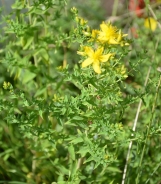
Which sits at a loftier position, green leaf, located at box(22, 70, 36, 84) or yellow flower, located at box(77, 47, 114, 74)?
yellow flower, located at box(77, 47, 114, 74)

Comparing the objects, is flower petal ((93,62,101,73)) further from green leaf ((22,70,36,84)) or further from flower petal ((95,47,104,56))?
green leaf ((22,70,36,84))

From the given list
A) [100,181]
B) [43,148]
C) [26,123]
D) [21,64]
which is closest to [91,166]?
[100,181]

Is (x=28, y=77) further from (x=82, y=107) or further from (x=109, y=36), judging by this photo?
(x=109, y=36)

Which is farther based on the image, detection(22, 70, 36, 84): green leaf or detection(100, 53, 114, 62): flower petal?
detection(22, 70, 36, 84): green leaf

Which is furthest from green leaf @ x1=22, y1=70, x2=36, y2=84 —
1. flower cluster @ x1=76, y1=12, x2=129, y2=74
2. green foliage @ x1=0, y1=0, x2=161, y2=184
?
flower cluster @ x1=76, y1=12, x2=129, y2=74

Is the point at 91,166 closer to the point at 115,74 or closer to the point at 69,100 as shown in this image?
the point at 69,100

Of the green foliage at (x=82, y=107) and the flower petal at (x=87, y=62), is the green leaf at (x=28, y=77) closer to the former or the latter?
the green foliage at (x=82, y=107)

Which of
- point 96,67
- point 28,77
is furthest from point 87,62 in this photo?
point 28,77
